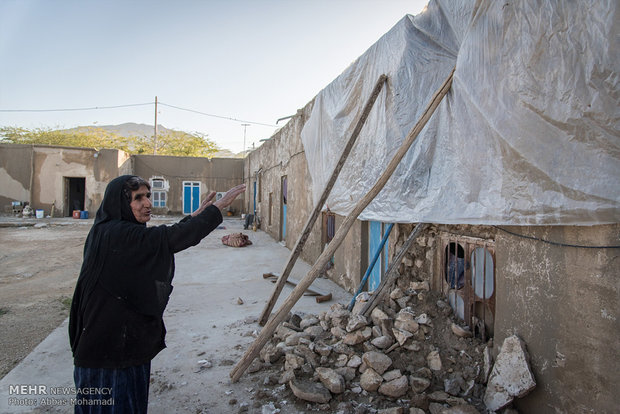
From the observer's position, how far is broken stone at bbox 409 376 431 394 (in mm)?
2305

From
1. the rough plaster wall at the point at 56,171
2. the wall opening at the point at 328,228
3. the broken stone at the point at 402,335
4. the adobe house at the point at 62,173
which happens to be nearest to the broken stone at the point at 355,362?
the broken stone at the point at 402,335

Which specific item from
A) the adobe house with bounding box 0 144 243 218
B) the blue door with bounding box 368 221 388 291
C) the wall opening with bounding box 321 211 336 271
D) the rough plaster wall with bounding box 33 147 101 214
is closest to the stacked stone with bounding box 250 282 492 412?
the blue door with bounding box 368 221 388 291

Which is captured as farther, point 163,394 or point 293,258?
point 293,258

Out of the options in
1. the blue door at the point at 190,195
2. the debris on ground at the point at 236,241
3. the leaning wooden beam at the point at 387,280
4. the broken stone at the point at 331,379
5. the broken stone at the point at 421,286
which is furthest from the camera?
the blue door at the point at 190,195

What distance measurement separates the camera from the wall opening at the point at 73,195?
18.7m

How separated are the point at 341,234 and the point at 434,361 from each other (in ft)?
3.66

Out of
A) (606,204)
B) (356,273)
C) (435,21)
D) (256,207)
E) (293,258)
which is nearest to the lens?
(606,204)

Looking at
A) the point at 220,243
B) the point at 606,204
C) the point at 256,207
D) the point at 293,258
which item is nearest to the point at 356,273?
the point at 293,258

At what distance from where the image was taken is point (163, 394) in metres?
2.59

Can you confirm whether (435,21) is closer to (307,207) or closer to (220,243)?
(307,207)

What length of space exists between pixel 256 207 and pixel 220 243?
5492mm

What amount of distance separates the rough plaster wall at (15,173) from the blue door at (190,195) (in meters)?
7.47

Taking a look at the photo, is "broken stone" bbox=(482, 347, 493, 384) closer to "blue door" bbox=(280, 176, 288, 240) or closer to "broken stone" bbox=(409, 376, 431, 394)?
"broken stone" bbox=(409, 376, 431, 394)

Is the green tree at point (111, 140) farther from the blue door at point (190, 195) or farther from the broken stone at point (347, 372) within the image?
the broken stone at point (347, 372)
